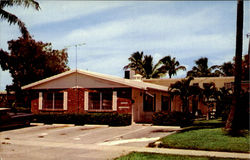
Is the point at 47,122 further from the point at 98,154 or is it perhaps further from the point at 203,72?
the point at 203,72

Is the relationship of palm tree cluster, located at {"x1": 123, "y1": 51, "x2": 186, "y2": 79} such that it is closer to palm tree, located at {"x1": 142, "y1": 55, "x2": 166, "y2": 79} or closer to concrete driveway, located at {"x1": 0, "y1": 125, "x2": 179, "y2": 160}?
palm tree, located at {"x1": 142, "y1": 55, "x2": 166, "y2": 79}

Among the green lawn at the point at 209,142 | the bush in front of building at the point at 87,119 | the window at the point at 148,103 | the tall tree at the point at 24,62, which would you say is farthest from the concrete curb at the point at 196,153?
the tall tree at the point at 24,62

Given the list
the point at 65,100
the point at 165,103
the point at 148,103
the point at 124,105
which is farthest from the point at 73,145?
the point at 165,103

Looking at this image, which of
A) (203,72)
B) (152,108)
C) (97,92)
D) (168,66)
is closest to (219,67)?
(203,72)

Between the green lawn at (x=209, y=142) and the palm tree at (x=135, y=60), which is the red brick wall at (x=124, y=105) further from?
the palm tree at (x=135, y=60)

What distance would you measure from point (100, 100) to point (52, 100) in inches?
167

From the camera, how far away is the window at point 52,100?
23.8 m

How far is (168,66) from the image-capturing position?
155ft

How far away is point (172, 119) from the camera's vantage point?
1970 cm

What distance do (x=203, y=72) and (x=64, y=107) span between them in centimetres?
3602

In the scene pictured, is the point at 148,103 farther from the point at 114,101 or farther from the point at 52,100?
the point at 52,100

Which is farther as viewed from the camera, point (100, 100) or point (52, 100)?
point (52, 100)

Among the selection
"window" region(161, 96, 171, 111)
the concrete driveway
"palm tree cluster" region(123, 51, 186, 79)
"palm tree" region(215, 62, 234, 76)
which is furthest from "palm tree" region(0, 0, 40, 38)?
"palm tree" region(215, 62, 234, 76)

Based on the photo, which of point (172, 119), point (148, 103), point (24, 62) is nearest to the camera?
point (172, 119)
